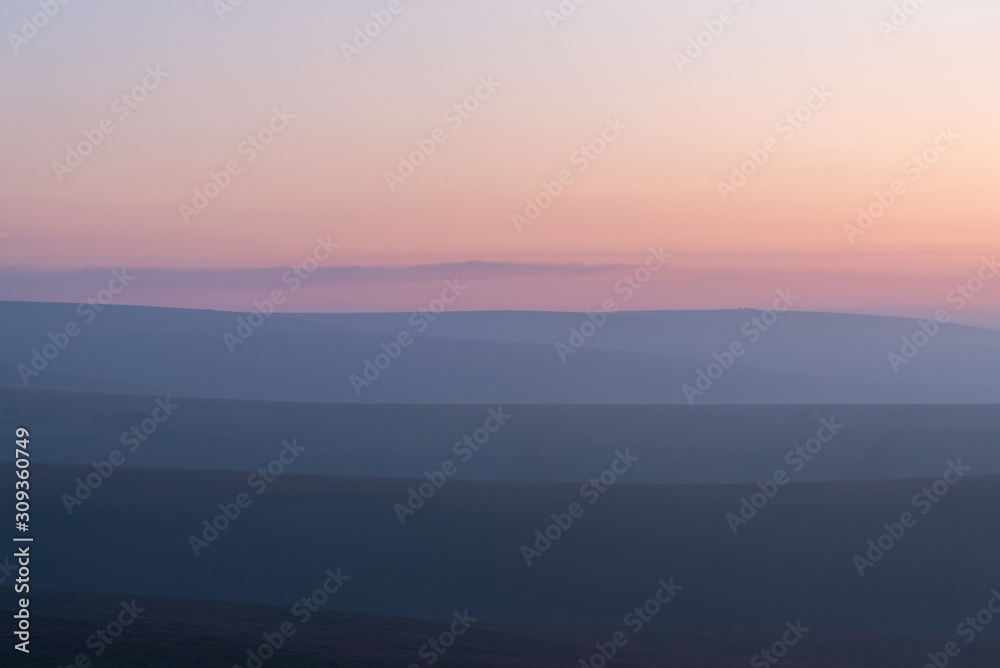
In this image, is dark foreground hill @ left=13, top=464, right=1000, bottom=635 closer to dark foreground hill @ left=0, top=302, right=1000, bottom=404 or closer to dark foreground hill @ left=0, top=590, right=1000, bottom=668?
dark foreground hill @ left=0, top=590, right=1000, bottom=668

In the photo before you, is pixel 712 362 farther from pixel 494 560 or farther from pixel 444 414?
pixel 494 560

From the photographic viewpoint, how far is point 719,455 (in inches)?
2223

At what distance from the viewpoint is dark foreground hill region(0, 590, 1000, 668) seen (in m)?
14.7

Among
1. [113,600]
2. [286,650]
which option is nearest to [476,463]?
[113,600]

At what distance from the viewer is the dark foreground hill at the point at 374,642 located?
14.7 meters

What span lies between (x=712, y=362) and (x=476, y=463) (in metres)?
86.9

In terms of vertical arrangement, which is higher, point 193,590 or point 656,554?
point 656,554

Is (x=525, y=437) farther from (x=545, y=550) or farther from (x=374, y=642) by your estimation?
(x=374, y=642)

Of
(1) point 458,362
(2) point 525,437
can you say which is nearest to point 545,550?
(2) point 525,437

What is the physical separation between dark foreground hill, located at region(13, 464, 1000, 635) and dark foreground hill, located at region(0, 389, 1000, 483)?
19.2 metres

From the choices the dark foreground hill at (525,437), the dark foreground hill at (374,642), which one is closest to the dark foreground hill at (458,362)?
the dark foreground hill at (525,437)

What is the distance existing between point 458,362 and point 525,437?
73726 mm

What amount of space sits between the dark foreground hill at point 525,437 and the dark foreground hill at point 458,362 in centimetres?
3075

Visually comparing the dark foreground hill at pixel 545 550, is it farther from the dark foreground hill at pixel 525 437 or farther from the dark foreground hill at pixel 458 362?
the dark foreground hill at pixel 458 362
